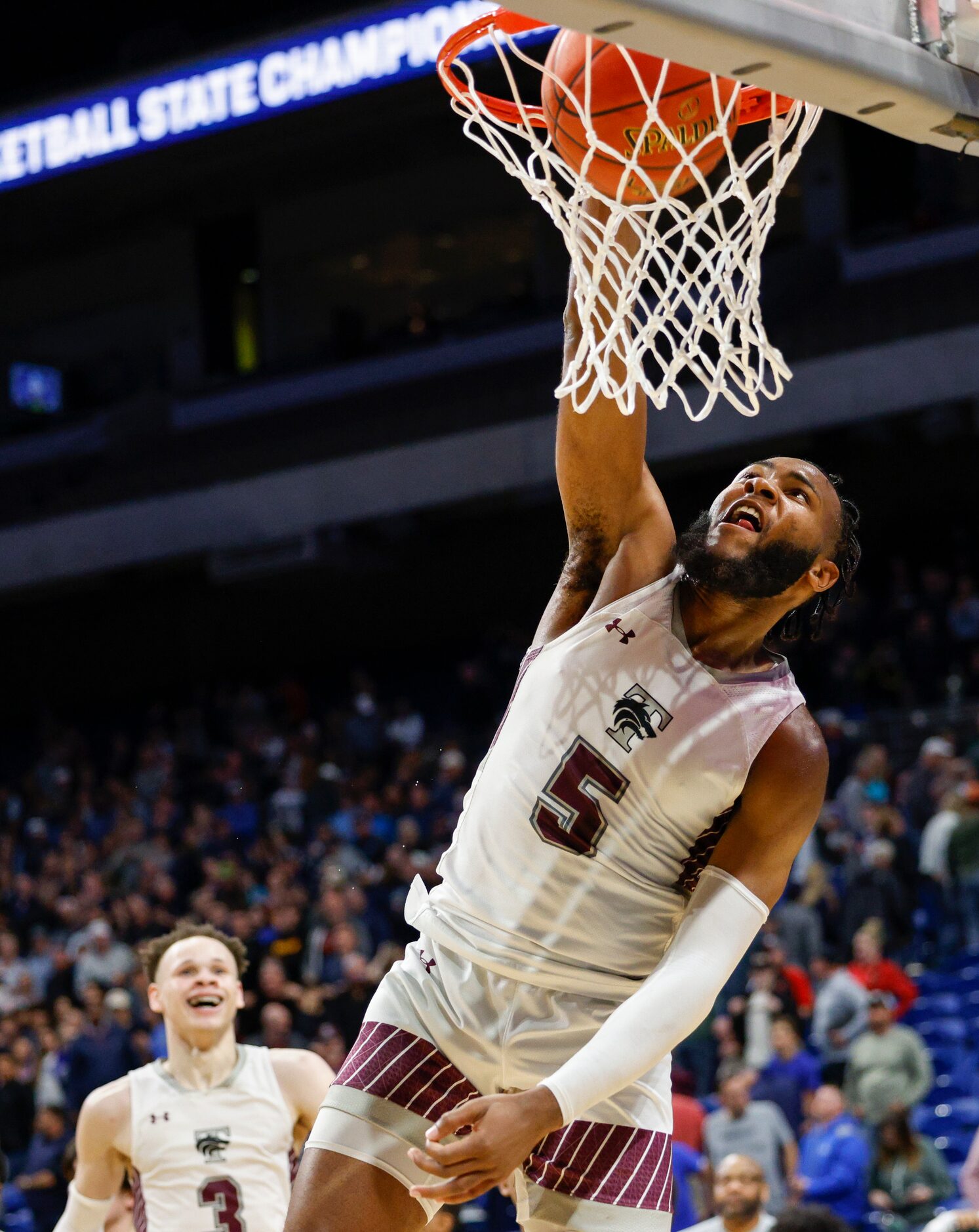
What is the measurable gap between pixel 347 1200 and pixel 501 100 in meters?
2.38

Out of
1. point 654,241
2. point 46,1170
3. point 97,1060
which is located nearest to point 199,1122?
point 654,241

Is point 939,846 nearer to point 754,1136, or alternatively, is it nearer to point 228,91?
point 754,1136

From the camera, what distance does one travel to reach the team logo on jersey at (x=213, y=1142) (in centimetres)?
507

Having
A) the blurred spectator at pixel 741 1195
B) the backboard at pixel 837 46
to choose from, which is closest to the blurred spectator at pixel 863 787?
the blurred spectator at pixel 741 1195

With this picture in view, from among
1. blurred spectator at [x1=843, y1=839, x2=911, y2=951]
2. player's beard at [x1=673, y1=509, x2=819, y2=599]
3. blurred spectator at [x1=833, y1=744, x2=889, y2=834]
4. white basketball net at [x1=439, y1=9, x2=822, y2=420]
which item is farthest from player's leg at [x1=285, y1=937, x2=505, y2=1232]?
blurred spectator at [x1=833, y1=744, x2=889, y2=834]

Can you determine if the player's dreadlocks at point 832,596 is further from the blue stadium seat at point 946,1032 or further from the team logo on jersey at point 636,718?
the blue stadium seat at point 946,1032

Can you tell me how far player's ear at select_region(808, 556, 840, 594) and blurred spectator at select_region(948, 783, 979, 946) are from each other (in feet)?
23.3

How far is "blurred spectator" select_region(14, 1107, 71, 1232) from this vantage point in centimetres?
948

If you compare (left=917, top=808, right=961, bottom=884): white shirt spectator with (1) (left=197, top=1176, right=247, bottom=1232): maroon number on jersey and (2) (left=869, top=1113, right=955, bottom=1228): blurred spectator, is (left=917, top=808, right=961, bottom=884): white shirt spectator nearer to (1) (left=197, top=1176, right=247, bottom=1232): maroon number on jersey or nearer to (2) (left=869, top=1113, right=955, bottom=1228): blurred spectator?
(2) (left=869, top=1113, right=955, bottom=1228): blurred spectator

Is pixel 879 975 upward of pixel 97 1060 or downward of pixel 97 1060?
upward

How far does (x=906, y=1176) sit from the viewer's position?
7.80 metres

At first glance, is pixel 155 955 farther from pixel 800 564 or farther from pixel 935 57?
pixel 935 57

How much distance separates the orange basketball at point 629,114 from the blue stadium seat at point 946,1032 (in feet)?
25.0

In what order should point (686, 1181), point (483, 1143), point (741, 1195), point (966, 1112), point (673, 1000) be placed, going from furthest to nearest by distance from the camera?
1. point (966, 1112)
2. point (686, 1181)
3. point (741, 1195)
4. point (673, 1000)
5. point (483, 1143)
